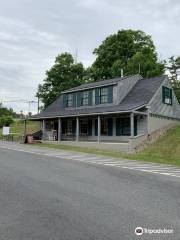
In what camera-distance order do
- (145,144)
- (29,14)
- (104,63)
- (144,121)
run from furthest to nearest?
(104,63)
(144,121)
(145,144)
(29,14)

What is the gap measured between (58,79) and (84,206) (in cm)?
4172

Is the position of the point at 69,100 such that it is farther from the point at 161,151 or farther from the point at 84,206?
the point at 84,206

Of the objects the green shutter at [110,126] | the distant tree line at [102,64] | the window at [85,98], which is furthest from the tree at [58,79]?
the green shutter at [110,126]

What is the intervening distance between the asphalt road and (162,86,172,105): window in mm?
18467

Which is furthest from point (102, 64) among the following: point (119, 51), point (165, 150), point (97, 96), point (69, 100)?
point (165, 150)

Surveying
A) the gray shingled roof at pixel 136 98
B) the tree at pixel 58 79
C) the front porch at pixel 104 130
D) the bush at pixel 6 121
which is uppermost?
the tree at pixel 58 79

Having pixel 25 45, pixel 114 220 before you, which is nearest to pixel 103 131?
pixel 25 45

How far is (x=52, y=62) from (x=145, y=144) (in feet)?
99.1

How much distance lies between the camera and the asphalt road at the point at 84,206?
4773 millimetres

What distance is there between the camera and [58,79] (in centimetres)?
4688

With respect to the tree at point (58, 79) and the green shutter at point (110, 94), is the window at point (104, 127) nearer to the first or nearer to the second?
the green shutter at point (110, 94)

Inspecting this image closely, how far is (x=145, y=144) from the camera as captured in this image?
23391 mm

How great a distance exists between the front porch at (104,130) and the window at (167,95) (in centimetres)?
386

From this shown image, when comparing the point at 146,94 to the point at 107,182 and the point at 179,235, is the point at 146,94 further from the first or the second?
the point at 179,235
